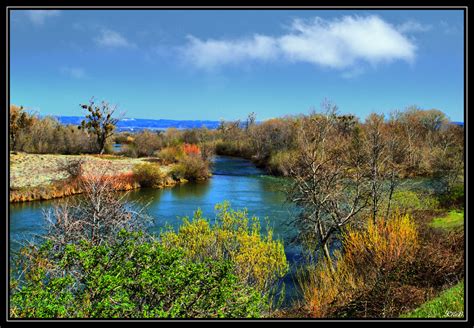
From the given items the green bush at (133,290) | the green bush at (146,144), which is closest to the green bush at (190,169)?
the green bush at (146,144)

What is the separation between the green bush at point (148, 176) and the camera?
41.1 m

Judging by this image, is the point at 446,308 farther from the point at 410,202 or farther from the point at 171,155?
the point at 171,155

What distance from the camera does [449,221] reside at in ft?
65.3

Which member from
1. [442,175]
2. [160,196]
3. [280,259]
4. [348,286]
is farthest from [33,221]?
[442,175]

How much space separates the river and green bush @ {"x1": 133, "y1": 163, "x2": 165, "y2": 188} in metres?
1.60

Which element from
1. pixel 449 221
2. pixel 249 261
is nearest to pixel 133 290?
pixel 249 261

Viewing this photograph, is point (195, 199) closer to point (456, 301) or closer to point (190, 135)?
point (456, 301)

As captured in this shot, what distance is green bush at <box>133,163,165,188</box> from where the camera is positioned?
41147 mm

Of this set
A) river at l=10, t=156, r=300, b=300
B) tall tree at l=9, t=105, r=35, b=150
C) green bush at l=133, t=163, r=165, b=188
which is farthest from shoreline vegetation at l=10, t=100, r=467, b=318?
A: tall tree at l=9, t=105, r=35, b=150

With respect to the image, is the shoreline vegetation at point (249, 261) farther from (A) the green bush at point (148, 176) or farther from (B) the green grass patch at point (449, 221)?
(A) the green bush at point (148, 176)

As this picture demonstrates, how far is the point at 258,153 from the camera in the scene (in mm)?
62938

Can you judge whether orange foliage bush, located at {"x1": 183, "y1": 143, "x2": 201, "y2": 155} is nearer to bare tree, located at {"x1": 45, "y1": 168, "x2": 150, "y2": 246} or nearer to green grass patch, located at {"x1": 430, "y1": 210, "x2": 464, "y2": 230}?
green grass patch, located at {"x1": 430, "y1": 210, "x2": 464, "y2": 230}

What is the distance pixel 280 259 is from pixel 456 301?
6.43m

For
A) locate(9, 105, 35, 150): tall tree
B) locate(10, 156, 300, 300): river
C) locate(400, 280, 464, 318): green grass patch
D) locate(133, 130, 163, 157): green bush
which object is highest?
locate(9, 105, 35, 150): tall tree
